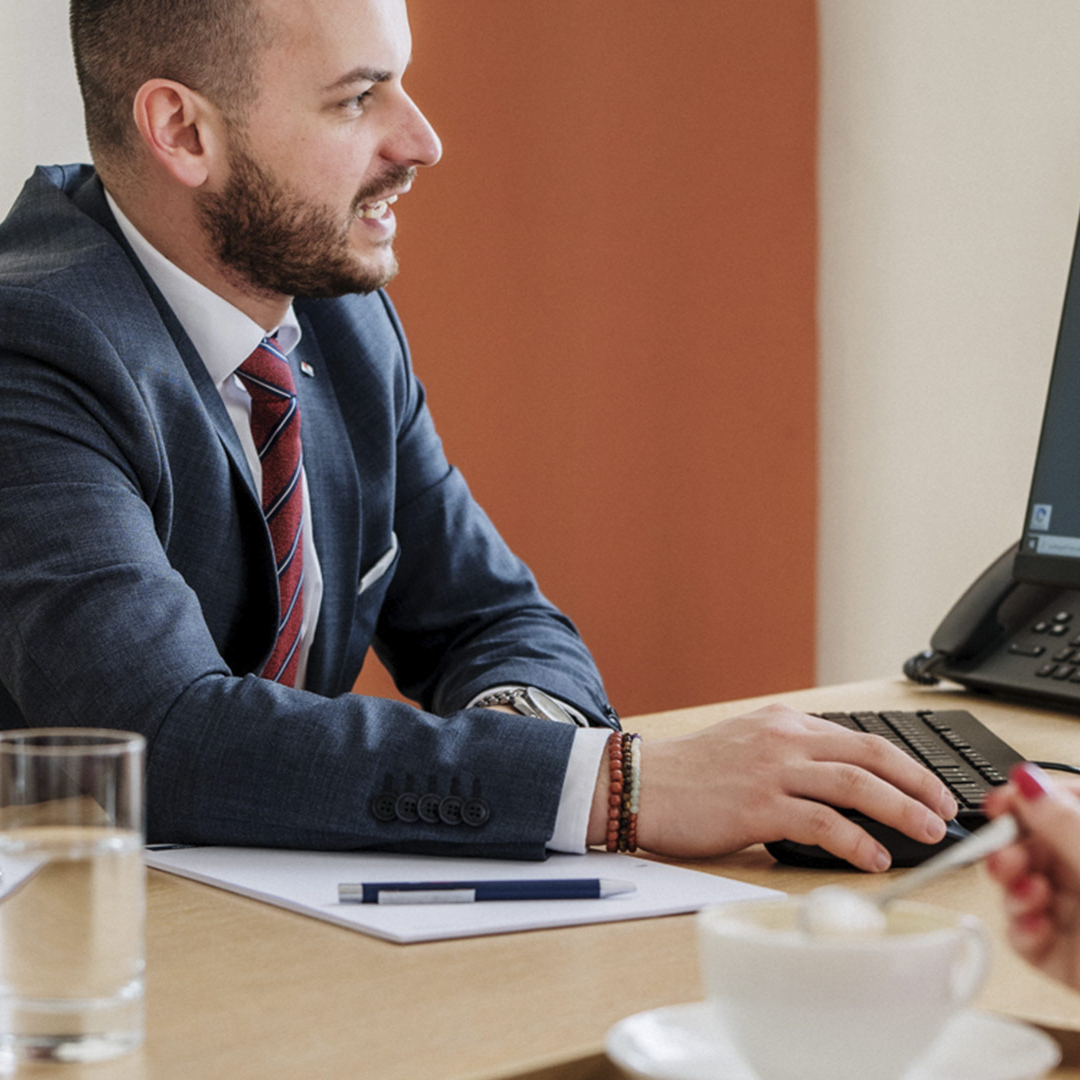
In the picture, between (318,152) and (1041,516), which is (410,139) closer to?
(318,152)

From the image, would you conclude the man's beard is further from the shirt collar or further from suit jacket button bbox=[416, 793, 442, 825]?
suit jacket button bbox=[416, 793, 442, 825]

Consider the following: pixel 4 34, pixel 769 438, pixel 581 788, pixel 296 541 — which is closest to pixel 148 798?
pixel 581 788

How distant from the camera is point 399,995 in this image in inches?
27.6

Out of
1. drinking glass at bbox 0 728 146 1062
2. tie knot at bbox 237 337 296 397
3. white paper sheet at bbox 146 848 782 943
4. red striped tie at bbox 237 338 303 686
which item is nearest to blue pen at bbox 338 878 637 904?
white paper sheet at bbox 146 848 782 943

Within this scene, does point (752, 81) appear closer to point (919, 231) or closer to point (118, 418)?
point (919, 231)

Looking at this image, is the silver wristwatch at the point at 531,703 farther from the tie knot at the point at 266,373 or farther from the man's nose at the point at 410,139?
the man's nose at the point at 410,139

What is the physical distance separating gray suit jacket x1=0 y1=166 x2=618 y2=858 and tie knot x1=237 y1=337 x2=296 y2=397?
0.23ft

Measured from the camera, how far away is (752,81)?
2484 millimetres

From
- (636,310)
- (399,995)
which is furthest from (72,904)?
(636,310)

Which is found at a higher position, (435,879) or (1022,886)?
(1022,886)

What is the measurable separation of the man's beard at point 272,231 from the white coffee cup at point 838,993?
108 cm

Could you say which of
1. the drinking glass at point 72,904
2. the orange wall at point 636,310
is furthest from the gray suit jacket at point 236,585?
the orange wall at point 636,310

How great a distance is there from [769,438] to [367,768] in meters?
1.68

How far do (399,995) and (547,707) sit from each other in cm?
66
